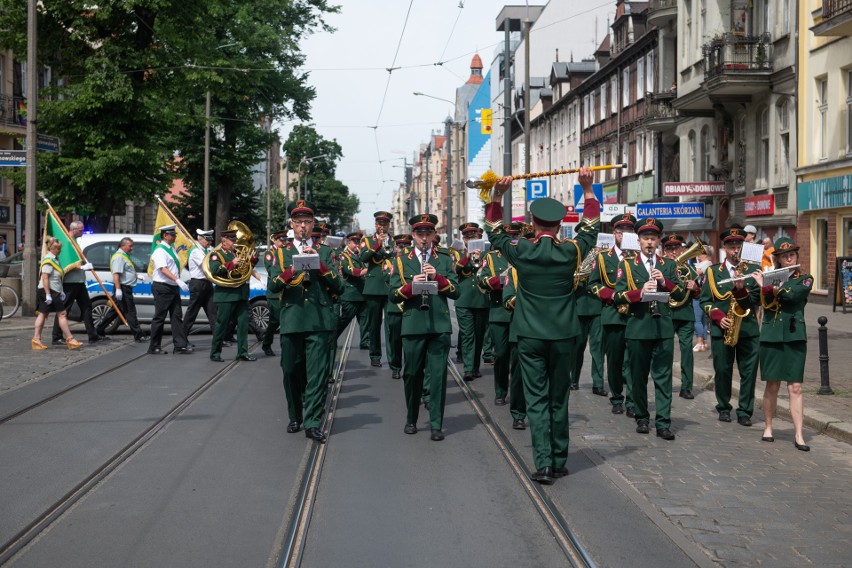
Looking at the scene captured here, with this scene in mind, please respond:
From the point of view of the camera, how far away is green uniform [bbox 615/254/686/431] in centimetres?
955

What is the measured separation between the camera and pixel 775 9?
29375 mm

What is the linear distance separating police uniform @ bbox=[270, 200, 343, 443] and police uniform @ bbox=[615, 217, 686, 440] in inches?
104

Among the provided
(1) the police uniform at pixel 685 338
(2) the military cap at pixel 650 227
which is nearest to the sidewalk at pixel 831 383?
(1) the police uniform at pixel 685 338

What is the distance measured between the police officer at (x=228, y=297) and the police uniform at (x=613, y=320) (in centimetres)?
587

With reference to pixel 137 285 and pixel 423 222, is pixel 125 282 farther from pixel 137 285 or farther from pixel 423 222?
pixel 423 222

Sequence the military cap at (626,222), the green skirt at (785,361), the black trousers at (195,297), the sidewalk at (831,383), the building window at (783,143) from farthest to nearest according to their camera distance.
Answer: the building window at (783,143) → the black trousers at (195,297) → the military cap at (626,222) → the sidewalk at (831,383) → the green skirt at (785,361)

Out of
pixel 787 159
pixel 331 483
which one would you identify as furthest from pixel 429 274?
pixel 787 159

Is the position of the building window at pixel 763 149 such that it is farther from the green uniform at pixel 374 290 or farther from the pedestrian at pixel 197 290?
the pedestrian at pixel 197 290

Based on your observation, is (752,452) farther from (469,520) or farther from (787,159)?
(787,159)

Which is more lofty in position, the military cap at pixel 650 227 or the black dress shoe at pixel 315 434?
the military cap at pixel 650 227

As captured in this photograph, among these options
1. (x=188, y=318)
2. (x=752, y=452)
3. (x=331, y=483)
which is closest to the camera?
(x=331, y=483)

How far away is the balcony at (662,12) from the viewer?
3753cm

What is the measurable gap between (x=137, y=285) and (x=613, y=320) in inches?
456

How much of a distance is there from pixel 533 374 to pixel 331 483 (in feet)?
5.32
